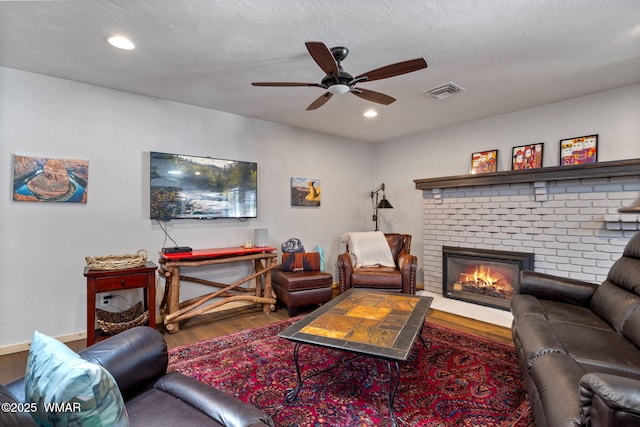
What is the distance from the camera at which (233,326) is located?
3.18 metres

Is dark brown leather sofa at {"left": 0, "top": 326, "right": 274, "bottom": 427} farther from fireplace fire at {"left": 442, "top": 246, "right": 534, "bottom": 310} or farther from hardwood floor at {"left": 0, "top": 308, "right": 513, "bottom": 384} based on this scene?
fireplace fire at {"left": 442, "top": 246, "right": 534, "bottom": 310}

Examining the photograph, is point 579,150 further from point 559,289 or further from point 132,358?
point 132,358

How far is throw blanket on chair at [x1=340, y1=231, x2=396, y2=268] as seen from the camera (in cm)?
416

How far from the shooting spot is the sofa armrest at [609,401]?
0.88 metres

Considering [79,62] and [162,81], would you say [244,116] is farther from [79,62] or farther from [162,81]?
[79,62]

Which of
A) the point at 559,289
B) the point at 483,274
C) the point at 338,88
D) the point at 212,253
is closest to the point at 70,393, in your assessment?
the point at 338,88

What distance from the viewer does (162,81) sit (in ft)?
9.39

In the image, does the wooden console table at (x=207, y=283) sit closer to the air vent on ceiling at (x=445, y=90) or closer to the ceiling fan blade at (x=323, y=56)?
the ceiling fan blade at (x=323, y=56)

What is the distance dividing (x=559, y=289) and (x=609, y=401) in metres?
1.83

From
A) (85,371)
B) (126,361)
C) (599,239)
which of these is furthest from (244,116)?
(599,239)

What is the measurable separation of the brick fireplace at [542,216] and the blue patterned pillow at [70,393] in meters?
4.09

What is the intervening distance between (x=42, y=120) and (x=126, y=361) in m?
2.63

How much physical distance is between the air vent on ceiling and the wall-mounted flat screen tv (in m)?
2.26

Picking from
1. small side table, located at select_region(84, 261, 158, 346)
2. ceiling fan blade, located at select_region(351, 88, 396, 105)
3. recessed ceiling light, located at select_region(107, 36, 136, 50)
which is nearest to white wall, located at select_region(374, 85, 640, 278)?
ceiling fan blade, located at select_region(351, 88, 396, 105)
